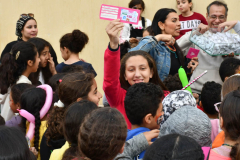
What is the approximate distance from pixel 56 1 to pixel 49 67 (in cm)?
258

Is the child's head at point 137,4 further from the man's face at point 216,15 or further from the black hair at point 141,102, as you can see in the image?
the black hair at point 141,102

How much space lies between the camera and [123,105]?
2.56 m

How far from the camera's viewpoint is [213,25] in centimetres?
393

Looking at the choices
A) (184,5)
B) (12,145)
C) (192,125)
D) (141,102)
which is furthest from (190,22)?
(12,145)

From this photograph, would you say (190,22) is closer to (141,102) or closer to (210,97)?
(210,97)

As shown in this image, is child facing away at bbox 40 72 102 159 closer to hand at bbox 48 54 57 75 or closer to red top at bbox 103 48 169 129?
red top at bbox 103 48 169 129

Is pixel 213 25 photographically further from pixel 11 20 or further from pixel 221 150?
pixel 11 20

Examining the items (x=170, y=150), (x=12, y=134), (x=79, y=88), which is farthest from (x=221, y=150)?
(x=79, y=88)

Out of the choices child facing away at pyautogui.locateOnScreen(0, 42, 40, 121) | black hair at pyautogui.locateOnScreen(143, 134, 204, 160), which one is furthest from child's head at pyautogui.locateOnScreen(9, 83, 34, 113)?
black hair at pyautogui.locateOnScreen(143, 134, 204, 160)

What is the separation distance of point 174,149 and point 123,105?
1.18m

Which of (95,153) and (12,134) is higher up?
(12,134)

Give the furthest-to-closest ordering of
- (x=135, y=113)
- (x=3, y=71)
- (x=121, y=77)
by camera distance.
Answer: (x=3, y=71), (x=121, y=77), (x=135, y=113)

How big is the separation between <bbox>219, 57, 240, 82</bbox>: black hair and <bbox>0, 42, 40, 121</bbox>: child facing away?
83.5 inches

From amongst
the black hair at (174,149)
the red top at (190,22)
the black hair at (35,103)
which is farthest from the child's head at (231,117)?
the red top at (190,22)
